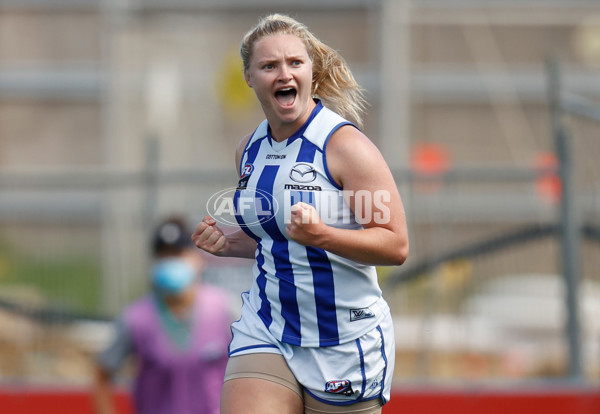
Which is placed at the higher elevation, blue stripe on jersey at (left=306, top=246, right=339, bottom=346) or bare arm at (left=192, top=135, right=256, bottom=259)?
bare arm at (left=192, top=135, right=256, bottom=259)

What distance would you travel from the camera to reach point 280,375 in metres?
3.56

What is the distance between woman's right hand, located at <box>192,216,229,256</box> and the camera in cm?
372

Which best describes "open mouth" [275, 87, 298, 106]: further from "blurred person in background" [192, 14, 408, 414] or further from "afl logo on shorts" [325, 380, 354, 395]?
"afl logo on shorts" [325, 380, 354, 395]

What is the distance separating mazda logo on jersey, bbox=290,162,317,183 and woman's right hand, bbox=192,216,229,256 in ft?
1.41

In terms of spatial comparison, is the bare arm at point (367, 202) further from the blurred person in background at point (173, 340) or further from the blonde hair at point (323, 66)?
the blurred person in background at point (173, 340)

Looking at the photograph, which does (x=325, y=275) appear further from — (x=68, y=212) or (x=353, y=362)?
(x=68, y=212)

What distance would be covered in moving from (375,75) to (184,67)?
136 inches

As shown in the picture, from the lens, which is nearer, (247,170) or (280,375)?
(280,375)

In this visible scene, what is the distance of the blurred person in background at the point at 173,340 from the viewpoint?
18.0 feet

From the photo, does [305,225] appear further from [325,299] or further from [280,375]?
[280,375]

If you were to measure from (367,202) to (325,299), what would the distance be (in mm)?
392

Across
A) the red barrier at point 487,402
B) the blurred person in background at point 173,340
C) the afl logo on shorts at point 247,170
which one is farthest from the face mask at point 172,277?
the red barrier at point 487,402

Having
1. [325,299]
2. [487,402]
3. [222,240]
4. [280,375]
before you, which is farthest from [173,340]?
[487,402]

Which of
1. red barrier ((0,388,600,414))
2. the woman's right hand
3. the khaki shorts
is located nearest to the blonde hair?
the woman's right hand
